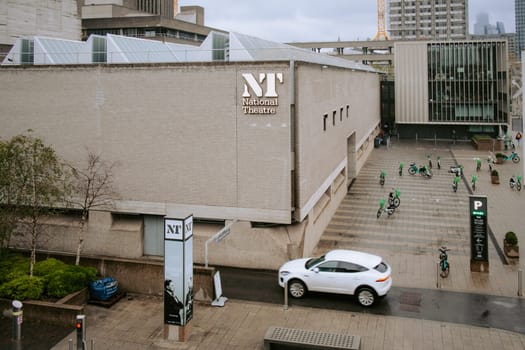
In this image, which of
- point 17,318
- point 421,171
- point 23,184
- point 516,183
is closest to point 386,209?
point 516,183

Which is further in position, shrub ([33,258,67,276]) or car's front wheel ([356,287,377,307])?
shrub ([33,258,67,276])

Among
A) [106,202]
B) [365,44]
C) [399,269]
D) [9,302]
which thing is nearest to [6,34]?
[106,202]

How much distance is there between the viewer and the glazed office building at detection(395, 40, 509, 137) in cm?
6338

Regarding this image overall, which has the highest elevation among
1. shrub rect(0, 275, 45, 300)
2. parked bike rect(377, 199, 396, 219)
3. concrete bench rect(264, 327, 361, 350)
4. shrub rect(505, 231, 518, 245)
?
parked bike rect(377, 199, 396, 219)

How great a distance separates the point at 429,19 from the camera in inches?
6501

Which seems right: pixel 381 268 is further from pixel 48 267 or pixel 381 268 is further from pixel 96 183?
pixel 96 183

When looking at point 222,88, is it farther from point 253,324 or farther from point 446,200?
point 446,200

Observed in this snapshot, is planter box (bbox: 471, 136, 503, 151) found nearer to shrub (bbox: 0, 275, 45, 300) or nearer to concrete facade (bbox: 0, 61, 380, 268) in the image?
concrete facade (bbox: 0, 61, 380, 268)

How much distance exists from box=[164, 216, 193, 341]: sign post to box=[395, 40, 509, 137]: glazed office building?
187ft

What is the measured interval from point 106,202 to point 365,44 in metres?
89.3

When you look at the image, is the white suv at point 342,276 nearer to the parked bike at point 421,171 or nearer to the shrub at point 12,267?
the shrub at point 12,267

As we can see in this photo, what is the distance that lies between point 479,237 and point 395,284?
4034 millimetres

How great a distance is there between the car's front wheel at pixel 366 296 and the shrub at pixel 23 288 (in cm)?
1007

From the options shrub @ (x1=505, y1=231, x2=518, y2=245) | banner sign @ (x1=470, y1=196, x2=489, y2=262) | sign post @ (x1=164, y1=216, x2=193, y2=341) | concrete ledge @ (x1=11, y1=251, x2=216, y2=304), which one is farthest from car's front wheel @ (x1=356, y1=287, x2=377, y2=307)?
shrub @ (x1=505, y1=231, x2=518, y2=245)
